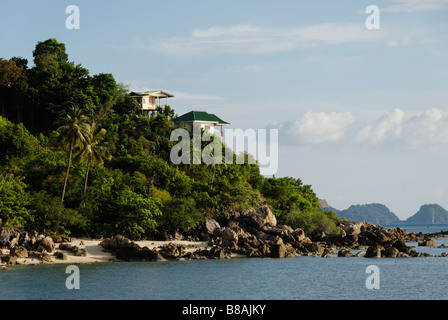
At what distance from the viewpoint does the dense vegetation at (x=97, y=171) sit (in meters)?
52.5

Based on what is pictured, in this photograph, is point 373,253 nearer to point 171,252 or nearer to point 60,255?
point 171,252

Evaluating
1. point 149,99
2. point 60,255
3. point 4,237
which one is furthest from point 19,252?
point 149,99

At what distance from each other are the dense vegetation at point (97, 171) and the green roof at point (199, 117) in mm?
2924

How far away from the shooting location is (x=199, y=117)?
87750mm

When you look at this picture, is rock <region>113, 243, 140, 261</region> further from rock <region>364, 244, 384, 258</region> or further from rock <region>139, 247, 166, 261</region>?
rock <region>364, 244, 384, 258</region>

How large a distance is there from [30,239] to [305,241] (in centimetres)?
2909

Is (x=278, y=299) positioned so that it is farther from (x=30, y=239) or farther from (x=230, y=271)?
(x=30, y=239)

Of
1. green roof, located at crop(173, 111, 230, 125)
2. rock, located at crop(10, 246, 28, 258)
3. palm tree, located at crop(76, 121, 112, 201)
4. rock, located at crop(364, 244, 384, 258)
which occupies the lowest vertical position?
rock, located at crop(364, 244, 384, 258)

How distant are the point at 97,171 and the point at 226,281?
75.0ft

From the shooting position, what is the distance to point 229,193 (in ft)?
219

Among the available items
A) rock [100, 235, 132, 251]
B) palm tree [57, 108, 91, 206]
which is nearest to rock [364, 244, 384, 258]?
rock [100, 235, 132, 251]

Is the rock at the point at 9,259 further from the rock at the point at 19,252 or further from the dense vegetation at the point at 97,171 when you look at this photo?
the dense vegetation at the point at 97,171

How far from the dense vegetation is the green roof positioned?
2.92 metres

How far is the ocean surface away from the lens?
3584 centimetres
